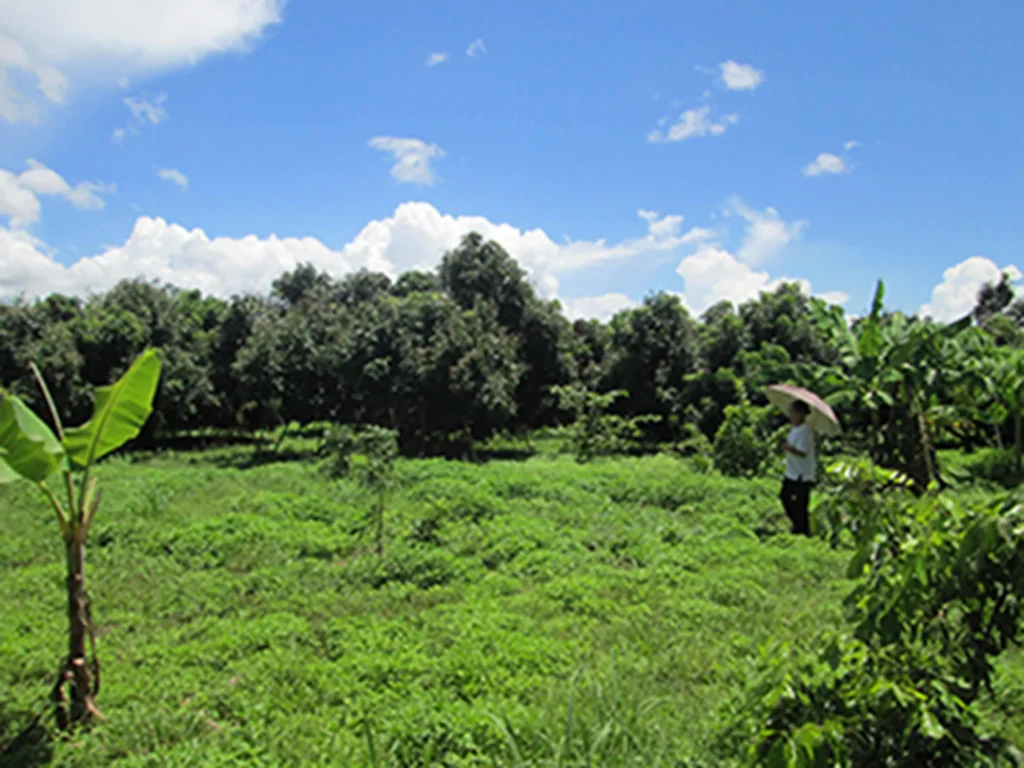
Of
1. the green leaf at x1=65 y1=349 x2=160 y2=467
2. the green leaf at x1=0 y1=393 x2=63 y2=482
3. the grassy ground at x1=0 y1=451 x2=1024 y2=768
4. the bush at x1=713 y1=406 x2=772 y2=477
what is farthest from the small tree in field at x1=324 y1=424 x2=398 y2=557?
the bush at x1=713 y1=406 x2=772 y2=477

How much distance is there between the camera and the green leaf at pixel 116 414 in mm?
4547

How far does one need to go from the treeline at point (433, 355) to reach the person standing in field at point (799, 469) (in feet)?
28.9

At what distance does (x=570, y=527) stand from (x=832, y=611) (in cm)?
368

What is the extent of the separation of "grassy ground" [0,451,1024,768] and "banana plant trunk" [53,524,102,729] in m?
0.17

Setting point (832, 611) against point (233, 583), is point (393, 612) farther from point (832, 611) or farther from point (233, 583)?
point (832, 611)

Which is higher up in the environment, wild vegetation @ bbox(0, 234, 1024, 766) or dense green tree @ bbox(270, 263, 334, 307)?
dense green tree @ bbox(270, 263, 334, 307)

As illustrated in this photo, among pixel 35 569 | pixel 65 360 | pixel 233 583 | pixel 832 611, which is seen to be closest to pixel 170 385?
pixel 65 360

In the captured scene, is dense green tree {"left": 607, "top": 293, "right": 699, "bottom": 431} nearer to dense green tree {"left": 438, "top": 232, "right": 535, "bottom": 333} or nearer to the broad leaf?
dense green tree {"left": 438, "top": 232, "right": 535, "bottom": 333}

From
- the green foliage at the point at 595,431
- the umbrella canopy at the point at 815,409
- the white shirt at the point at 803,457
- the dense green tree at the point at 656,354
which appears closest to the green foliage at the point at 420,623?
the white shirt at the point at 803,457

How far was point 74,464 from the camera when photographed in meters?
4.63

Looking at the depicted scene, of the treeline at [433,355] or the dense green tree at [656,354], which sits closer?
the treeline at [433,355]

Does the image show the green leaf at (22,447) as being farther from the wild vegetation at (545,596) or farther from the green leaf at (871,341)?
the green leaf at (871,341)

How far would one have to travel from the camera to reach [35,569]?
24.0 ft

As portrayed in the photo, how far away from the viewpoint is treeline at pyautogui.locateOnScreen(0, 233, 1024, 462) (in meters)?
18.3
